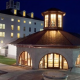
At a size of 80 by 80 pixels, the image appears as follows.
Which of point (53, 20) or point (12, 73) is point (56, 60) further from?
point (53, 20)


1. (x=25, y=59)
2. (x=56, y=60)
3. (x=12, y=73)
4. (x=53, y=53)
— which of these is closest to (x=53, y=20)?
(x=53, y=53)

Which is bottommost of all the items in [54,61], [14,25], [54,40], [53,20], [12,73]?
[12,73]

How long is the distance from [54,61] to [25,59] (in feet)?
15.6

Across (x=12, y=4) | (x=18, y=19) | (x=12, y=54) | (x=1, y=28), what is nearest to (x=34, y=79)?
(x=12, y=54)

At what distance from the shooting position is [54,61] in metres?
20.8

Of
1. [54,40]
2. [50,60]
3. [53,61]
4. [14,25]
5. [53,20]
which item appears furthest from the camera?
[14,25]

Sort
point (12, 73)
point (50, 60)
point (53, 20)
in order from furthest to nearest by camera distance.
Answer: point (53, 20), point (50, 60), point (12, 73)

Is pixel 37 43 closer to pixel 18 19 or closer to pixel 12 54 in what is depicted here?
pixel 12 54

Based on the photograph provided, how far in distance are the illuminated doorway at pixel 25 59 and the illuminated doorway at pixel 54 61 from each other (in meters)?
2.34

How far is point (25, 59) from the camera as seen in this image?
2308 cm

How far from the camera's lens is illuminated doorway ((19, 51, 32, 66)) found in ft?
74.0

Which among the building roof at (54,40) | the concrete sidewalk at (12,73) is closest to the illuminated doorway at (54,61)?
the building roof at (54,40)

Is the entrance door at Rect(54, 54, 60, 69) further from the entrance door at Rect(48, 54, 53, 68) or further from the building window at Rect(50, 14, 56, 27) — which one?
the building window at Rect(50, 14, 56, 27)

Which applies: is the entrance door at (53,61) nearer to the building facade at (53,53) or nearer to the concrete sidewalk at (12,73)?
the building facade at (53,53)
